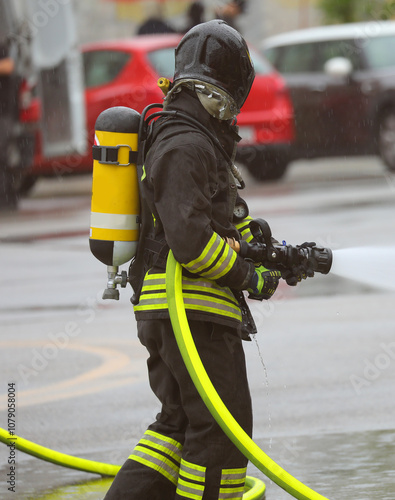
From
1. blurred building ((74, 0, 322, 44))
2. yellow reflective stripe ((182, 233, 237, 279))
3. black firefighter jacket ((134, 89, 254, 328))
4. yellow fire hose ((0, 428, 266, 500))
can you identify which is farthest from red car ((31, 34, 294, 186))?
yellow reflective stripe ((182, 233, 237, 279))

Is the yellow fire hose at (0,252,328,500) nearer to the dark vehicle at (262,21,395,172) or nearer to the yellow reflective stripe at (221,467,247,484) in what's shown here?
the yellow reflective stripe at (221,467,247,484)

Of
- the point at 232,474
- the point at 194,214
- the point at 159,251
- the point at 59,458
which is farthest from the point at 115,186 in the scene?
the point at 59,458

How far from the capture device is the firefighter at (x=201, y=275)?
3.75 metres

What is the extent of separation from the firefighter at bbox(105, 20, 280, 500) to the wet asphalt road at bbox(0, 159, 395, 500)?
2.39 ft

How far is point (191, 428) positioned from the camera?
390 cm

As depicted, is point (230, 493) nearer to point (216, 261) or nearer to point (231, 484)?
point (231, 484)

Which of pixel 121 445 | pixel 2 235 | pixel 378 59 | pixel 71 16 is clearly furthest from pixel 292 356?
pixel 378 59

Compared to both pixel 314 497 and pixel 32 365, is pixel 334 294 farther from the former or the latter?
pixel 314 497

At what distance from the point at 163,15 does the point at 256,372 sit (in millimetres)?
18637

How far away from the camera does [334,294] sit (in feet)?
28.6

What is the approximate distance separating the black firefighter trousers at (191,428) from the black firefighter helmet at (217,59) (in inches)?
30.6

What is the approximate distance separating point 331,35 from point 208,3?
7647 millimetres

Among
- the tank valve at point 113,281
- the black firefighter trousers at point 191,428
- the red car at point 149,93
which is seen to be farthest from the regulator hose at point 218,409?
the red car at point 149,93

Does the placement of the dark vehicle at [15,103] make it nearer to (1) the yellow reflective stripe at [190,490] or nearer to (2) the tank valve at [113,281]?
(2) the tank valve at [113,281]
